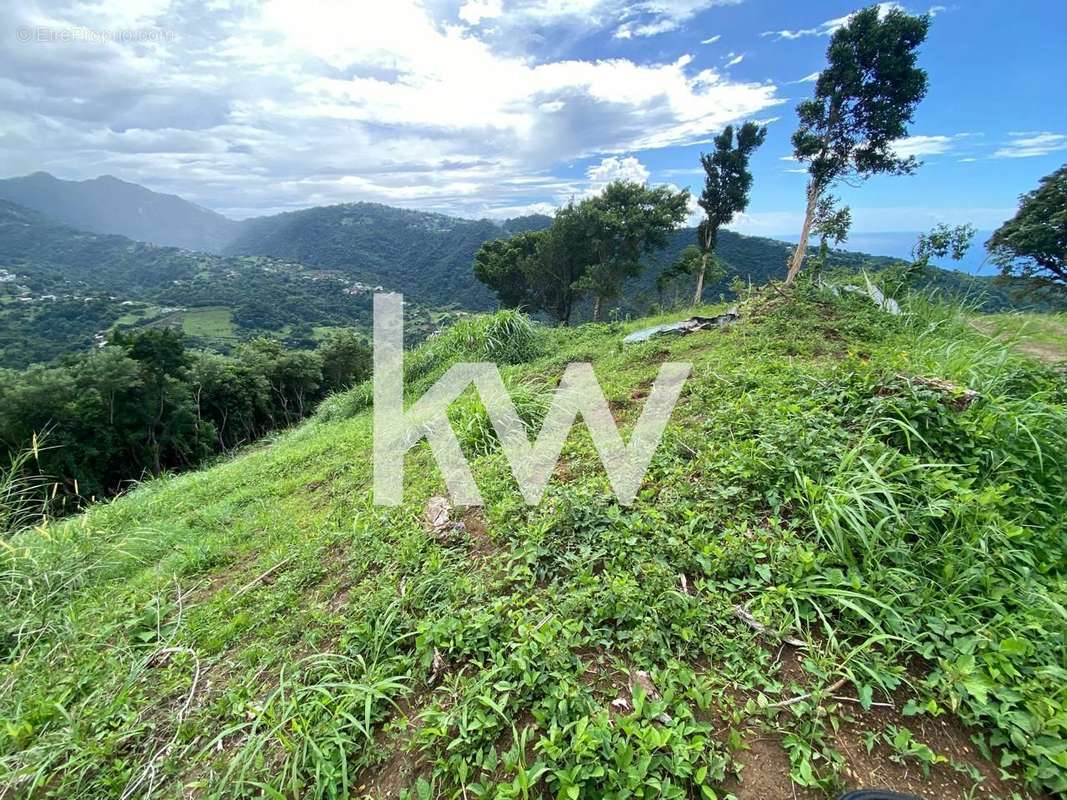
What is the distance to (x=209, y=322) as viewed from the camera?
175ft

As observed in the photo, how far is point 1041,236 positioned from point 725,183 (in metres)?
8.85

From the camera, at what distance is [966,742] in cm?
139

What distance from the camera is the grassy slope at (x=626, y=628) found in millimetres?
1425

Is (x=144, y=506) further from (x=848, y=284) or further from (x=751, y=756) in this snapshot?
(x=848, y=284)

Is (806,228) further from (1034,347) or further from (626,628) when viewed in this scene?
(626,628)

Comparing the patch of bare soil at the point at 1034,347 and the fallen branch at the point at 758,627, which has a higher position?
the patch of bare soil at the point at 1034,347

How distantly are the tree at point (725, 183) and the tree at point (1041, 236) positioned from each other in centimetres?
748

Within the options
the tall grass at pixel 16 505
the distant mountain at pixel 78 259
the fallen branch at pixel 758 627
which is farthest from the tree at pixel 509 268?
the distant mountain at pixel 78 259

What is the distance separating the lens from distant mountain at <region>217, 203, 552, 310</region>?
6756 centimetres

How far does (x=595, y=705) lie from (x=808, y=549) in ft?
3.97

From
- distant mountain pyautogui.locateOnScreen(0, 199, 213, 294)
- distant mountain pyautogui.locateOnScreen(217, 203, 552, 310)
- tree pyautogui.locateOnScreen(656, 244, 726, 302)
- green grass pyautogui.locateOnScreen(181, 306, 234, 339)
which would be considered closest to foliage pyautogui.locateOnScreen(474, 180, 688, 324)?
tree pyautogui.locateOnScreen(656, 244, 726, 302)

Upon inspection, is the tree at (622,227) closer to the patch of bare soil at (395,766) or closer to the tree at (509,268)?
the tree at (509,268)

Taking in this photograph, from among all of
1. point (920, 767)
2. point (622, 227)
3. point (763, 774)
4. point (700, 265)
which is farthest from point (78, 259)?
point (920, 767)

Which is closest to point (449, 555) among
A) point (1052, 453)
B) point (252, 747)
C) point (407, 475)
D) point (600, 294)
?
point (252, 747)
